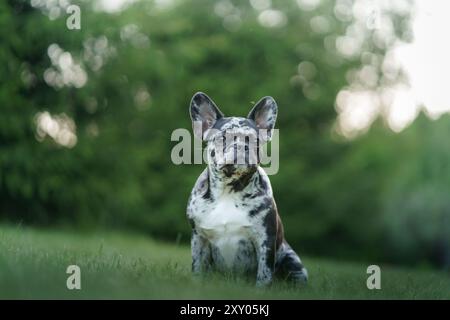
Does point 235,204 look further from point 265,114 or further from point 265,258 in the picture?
point 265,114

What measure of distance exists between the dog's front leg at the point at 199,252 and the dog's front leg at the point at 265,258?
1.94ft

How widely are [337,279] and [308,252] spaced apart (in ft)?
50.0

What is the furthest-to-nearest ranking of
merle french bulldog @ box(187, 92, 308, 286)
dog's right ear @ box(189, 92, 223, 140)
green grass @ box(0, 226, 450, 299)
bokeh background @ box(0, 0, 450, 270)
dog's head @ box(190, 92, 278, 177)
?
bokeh background @ box(0, 0, 450, 270)
dog's right ear @ box(189, 92, 223, 140)
merle french bulldog @ box(187, 92, 308, 286)
dog's head @ box(190, 92, 278, 177)
green grass @ box(0, 226, 450, 299)

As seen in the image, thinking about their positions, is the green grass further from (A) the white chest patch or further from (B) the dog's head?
(B) the dog's head

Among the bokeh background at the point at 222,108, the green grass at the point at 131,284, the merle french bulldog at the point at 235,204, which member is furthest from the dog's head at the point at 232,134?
the bokeh background at the point at 222,108

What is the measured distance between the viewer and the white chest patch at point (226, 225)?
263 inches

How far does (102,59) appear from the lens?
62.6 feet

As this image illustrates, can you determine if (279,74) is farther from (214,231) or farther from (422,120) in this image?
(214,231)

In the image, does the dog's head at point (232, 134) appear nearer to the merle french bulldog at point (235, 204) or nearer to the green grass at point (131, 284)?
the merle french bulldog at point (235, 204)

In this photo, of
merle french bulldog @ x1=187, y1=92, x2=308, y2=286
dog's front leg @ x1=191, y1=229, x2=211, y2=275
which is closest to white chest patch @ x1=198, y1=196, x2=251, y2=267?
merle french bulldog @ x1=187, y1=92, x2=308, y2=286

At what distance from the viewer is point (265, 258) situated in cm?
667

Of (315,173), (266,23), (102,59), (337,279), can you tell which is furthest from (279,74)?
(337,279)

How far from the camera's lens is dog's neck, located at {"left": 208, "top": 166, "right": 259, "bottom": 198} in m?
6.69
